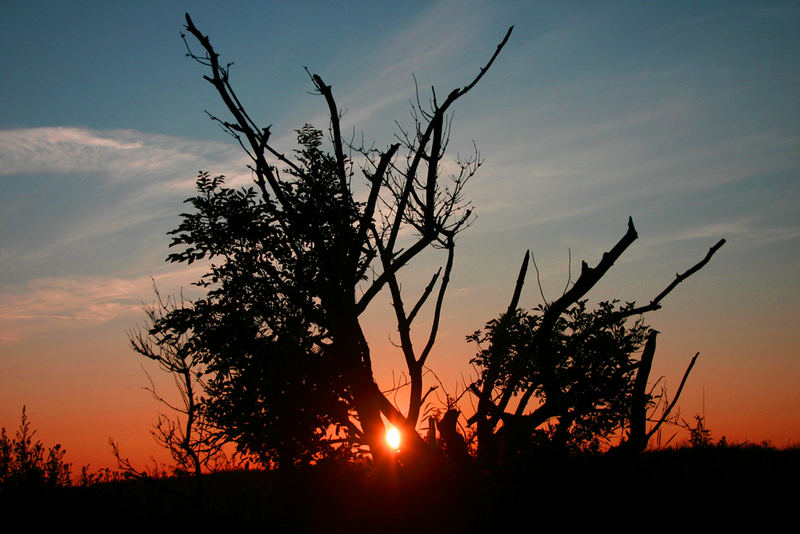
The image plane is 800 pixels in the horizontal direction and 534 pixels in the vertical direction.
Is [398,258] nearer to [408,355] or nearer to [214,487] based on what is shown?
[408,355]

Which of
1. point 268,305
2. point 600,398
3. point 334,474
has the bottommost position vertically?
point 334,474

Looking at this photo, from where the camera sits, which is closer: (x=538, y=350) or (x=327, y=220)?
(x=538, y=350)

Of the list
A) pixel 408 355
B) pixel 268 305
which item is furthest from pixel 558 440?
pixel 268 305

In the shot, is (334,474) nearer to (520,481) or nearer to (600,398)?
(520,481)

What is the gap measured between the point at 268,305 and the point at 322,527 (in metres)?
4.65

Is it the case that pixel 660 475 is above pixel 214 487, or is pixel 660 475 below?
below

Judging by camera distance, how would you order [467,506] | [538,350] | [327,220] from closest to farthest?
1. [467,506]
2. [538,350]
3. [327,220]

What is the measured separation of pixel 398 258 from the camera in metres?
14.3

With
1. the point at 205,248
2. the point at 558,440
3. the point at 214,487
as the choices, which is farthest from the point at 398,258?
the point at 214,487

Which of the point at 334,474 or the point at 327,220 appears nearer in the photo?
the point at 334,474

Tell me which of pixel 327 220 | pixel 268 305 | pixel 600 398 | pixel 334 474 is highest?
pixel 327 220

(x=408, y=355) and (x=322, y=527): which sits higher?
(x=408, y=355)

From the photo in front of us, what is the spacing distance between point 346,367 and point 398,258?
3073 mm

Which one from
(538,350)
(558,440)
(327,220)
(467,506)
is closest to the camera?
(467,506)
